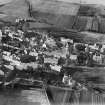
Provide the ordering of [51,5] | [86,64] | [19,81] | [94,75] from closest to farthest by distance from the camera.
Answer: [19,81]
[94,75]
[86,64]
[51,5]

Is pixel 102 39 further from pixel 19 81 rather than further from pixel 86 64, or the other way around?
pixel 19 81

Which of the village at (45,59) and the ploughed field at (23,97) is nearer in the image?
the ploughed field at (23,97)

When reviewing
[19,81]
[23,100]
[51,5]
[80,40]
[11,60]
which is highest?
[51,5]

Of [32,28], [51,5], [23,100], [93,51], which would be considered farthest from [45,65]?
[51,5]

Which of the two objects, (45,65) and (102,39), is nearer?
(45,65)

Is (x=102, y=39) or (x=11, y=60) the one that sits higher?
(x=102, y=39)

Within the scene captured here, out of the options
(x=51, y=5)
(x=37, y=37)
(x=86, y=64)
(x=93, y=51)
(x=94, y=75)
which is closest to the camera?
(x=94, y=75)

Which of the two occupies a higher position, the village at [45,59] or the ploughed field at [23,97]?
the village at [45,59]

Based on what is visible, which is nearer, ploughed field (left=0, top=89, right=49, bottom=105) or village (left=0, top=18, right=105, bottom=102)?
ploughed field (left=0, top=89, right=49, bottom=105)

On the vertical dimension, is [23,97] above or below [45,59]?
below

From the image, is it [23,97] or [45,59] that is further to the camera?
[45,59]

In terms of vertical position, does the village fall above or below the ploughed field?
above
